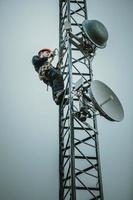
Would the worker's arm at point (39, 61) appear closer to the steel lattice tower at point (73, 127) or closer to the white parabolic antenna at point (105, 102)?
the steel lattice tower at point (73, 127)

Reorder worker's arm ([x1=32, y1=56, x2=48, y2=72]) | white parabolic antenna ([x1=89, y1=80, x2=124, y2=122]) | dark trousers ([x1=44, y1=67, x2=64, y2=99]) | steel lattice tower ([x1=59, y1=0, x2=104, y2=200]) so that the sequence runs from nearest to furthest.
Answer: white parabolic antenna ([x1=89, y1=80, x2=124, y2=122]) → steel lattice tower ([x1=59, y1=0, x2=104, y2=200]) → dark trousers ([x1=44, y1=67, x2=64, y2=99]) → worker's arm ([x1=32, y1=56, x2=48, y2=72])

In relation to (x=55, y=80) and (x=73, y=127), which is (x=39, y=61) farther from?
(x=73, y=127)

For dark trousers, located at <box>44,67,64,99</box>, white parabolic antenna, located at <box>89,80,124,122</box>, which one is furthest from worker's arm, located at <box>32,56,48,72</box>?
white parabolic antenna, located at <box>89,80,124,122</box>

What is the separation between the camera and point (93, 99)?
6.35m

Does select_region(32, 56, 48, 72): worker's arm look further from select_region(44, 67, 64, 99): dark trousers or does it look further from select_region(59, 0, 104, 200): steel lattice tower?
select_region(59, 0, 104, 200): steel lattice tower

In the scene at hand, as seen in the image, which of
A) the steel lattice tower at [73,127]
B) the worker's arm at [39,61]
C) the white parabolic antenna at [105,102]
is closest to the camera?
the white parabolic antenna at [105,102]

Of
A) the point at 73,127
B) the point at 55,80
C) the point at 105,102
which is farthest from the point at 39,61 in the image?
the point at 105,102

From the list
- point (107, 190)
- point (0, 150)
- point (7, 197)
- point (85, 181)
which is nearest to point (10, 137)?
point (0, 150)

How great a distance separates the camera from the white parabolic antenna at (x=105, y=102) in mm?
6363

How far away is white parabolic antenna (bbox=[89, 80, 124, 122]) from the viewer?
6363 millimetres

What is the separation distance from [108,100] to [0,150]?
3882mm

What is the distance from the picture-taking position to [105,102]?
6.51 m

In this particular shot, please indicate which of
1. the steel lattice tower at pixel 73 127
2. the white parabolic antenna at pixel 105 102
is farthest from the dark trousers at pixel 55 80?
the white parabolic antenna at pixel 105 102

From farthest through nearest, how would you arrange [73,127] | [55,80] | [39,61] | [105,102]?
1. [39,61]
2. [55,80]
3. [73,127]
4. [105,102]
